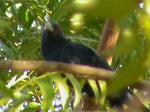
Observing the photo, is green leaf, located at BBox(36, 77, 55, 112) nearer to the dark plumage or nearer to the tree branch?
the tree branch

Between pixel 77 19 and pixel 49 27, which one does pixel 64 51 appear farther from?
pixel 77 19

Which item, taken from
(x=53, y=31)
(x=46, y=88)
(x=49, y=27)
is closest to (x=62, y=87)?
(x=46, y=88)

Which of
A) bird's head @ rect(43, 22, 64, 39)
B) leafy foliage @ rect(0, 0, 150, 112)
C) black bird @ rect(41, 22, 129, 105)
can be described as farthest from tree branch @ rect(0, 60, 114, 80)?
bird's head @ rect(43, 22, 64, 39)

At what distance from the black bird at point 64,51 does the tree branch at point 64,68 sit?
158 centimetres

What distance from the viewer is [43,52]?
2.61m

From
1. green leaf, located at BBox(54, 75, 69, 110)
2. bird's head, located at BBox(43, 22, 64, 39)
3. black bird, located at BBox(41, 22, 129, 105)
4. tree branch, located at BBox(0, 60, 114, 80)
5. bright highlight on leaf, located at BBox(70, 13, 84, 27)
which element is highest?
bright highlight on leaf, located at BBox(70, 13, 84, 27)

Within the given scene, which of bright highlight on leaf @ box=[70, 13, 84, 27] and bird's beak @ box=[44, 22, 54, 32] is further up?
bright highlight on leaf @ box=[70, 13, 84, 27]

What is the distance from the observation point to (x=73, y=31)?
1070mm

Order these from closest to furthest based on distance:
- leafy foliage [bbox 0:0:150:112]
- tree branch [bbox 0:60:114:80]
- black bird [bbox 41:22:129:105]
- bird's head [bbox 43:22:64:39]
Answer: leafy foliage [bbox 0:0:150:112], tree branch [bbox 0:60:114:80], black bird [bbox 41:22:129:105], bird's head [bbox 43:22:64:39]

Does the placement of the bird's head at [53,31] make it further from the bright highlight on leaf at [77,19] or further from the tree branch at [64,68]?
the bright highlight on leaf at [77,19]

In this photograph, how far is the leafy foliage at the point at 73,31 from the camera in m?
0.20

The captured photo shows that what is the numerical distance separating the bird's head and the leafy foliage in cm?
6

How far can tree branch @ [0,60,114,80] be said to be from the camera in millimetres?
471

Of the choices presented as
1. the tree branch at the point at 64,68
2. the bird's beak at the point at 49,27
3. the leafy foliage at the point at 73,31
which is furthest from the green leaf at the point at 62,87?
the bird's beak at the point at 49,27
